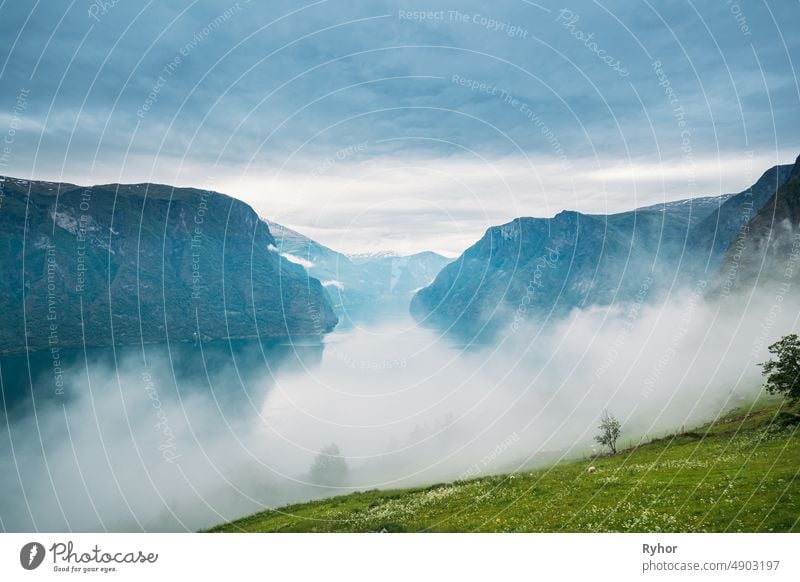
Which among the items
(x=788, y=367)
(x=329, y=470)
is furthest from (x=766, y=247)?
(x=329, y=470)

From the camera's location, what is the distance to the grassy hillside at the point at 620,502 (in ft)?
52.9

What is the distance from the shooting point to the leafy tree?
280 feet

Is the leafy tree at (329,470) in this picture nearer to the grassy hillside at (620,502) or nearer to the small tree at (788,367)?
the grassy hillside at (620,502)

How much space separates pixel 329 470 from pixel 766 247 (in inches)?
6051

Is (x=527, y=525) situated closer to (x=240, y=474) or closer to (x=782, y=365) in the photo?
(x=782, y=365)

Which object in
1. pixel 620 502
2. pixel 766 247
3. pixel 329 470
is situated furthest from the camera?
pixel 766 247

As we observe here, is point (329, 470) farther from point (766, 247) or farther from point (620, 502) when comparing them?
point (766, 247)

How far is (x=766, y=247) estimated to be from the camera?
15338cm

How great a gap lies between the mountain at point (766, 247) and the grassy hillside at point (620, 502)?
143654 millimetres
